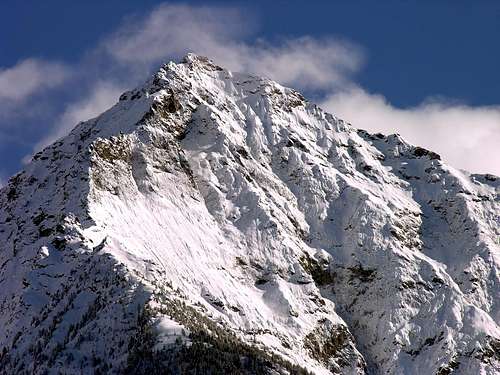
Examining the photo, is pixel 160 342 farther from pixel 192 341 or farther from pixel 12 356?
pixel 12 356

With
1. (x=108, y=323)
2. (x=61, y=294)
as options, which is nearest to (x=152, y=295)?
(x=108, y=323)

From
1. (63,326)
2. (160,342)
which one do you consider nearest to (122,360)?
(160,342)

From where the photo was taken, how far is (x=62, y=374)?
17325cm

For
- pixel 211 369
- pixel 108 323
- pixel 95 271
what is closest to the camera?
pixel 211 369

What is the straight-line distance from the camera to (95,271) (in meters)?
198

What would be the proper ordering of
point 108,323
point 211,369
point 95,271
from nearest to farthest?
point 211,369 → point 108,323 → point 95,271

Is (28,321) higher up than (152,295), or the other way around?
(152,295)

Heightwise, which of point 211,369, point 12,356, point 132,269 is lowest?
point 12,356

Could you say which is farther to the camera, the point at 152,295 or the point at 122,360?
the point at 152,295

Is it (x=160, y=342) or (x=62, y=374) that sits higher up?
(x=160, y=342)

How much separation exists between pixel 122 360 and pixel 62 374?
11.0 m

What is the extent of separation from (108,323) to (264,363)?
29485 millimetres

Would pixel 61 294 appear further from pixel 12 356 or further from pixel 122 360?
pixel 122 360

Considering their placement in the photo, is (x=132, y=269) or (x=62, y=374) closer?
(x=62, y=374)
